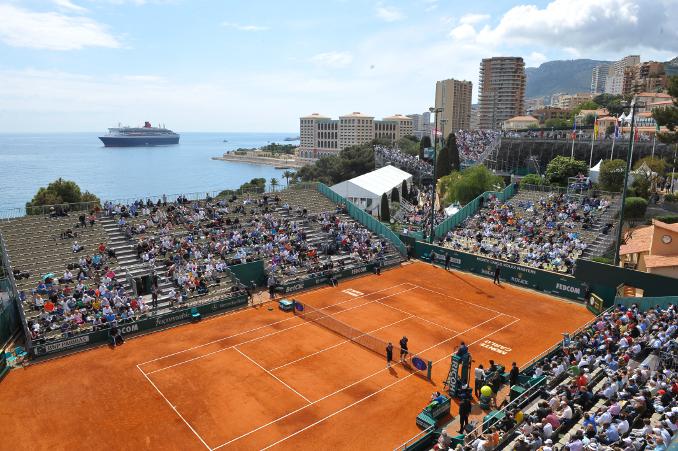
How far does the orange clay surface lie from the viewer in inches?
679

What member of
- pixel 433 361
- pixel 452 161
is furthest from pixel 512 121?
pixel 433 361

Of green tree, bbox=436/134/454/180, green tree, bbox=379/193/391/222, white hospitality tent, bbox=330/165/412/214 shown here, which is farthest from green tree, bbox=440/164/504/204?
green tree, bbox=436/134/454/180

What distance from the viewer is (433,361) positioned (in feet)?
75.8

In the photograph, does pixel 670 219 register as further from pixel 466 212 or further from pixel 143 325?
pixel 143 325

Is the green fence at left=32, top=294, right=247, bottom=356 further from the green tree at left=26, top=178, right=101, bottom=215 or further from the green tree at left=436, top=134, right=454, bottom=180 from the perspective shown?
the green tree at left=436, top=134, right=454, bottom=180

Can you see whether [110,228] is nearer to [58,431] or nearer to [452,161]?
[58,431]

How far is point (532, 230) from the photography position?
41188mm

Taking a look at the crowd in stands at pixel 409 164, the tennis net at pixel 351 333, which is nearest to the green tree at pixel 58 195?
the tennis net at pixel 351 333

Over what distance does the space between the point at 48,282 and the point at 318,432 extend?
63.1ft

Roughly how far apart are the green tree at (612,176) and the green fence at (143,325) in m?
40.5

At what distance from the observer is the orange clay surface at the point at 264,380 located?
17.2 m

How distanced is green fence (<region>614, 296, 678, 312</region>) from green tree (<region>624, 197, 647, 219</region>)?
18.3 metres

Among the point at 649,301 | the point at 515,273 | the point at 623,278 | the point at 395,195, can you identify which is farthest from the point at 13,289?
the point at 395,195

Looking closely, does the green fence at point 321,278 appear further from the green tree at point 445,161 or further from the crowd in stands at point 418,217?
the green tree at point 445,161
